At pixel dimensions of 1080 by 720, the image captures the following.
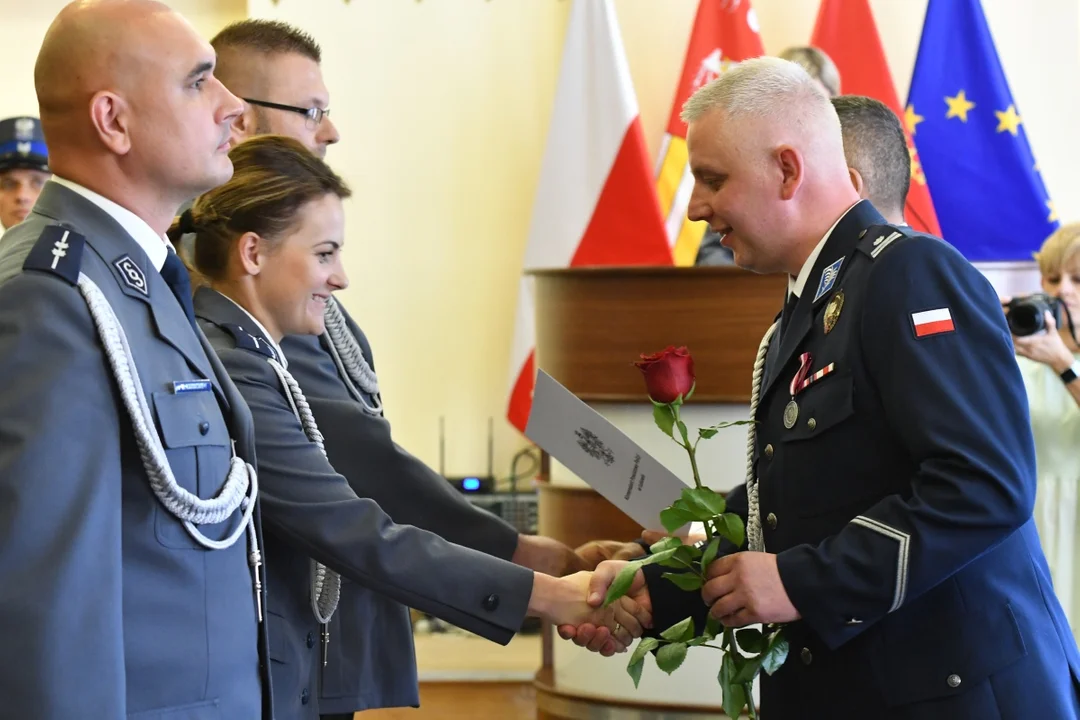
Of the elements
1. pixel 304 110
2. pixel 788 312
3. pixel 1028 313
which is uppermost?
pixel 304 110

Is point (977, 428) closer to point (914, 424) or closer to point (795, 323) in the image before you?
point (914, 424)

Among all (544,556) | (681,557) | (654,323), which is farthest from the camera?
(654,323)

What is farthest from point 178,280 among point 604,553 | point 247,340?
point 604,553

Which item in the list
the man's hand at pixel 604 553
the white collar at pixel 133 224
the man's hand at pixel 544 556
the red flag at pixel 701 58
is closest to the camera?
the white collar at pixel 133 224

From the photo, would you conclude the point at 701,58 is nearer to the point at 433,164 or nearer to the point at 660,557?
the point at 433,164

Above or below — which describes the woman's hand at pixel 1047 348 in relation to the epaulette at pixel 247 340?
above

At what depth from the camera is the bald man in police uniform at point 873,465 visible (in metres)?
1.44

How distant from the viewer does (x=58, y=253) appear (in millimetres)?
1313

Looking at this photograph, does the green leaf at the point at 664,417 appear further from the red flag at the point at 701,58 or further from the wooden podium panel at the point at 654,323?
the red flag at the point at 701,58

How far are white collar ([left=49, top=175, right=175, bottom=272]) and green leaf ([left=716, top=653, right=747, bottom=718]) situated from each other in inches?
35.2

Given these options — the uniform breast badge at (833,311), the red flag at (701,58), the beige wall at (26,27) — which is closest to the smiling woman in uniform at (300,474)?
the uniform breast badge at (833,311)

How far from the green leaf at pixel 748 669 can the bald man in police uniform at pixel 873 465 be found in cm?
6

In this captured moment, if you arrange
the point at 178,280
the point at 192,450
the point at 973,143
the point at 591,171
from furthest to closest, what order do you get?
the point at 591,171, the point at 973,143, the point at 178,280, the point at 192,450

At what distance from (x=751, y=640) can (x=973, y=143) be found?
395 cm
